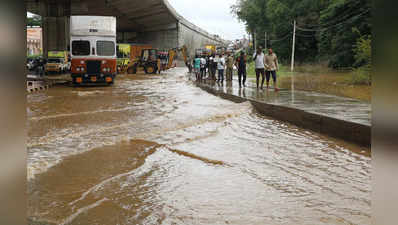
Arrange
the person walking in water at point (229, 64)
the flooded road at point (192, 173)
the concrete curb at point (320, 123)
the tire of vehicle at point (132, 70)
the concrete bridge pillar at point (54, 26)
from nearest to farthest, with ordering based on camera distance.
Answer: the flooded road at point (192, 173) → the concrete curb at point (320, 123) → the person walking in water at point (229, 64) → the tire of vehicle at point (132, 70) → the concrete bridge pillar at point (54, 26)

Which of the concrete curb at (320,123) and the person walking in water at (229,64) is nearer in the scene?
the concrete curb at (320,123)

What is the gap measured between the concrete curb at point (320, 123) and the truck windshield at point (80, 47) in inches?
499

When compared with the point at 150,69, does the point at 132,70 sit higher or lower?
lower

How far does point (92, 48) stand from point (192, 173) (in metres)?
18.3

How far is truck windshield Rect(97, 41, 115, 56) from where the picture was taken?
912 inches

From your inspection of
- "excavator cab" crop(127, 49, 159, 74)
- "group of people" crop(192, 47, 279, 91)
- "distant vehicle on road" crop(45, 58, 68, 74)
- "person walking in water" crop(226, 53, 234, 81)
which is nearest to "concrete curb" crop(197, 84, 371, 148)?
"group of people" crop(192, 47, 279, 91)

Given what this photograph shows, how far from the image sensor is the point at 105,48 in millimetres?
23344

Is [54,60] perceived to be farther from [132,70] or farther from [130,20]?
[130,20]

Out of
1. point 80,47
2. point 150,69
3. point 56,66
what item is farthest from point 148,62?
point 80,47

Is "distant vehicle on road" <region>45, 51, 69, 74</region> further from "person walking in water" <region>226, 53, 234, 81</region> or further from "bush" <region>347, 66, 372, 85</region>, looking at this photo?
"bush" <region>347, 66, 372, 85</region>

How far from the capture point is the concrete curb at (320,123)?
7.87 m

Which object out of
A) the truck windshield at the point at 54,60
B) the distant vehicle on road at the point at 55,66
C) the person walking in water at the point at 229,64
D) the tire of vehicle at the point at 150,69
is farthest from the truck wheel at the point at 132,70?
the person walking in water at the point at 229,64

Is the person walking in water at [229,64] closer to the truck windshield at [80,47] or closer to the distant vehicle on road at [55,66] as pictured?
the truck windshield at [80,47]
